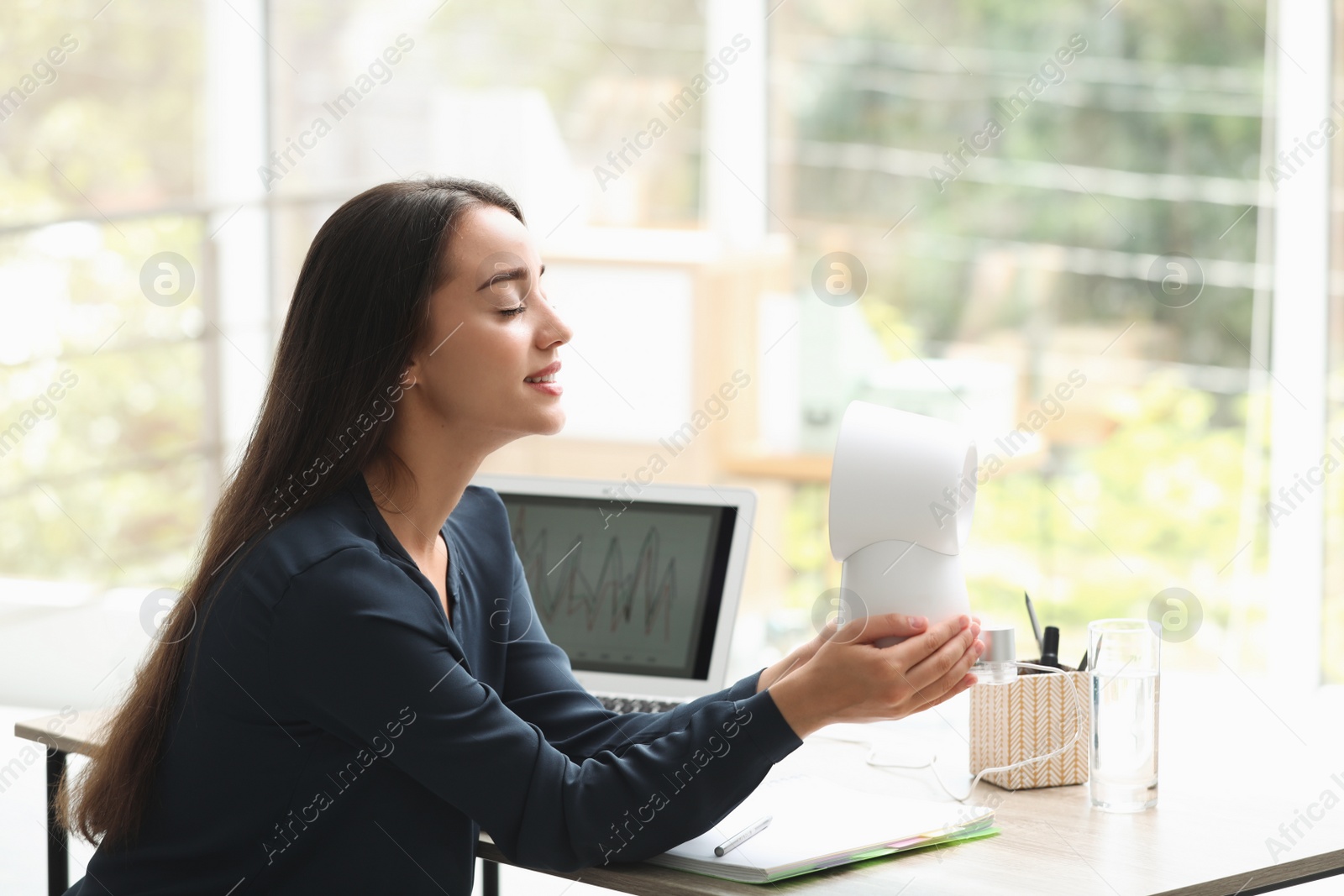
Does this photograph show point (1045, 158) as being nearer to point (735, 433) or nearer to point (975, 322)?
point (975, 322)

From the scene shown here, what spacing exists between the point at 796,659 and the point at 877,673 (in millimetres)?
184

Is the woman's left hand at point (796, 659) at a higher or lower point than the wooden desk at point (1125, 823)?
higher

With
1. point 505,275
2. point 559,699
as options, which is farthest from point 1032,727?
point 505,275

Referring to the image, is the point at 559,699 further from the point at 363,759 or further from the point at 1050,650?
the point at 1050,650

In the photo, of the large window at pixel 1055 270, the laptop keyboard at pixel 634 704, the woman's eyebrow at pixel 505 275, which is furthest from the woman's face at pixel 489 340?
the large window at pixel 1055 270

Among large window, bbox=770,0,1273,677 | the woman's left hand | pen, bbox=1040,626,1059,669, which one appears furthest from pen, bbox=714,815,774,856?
large window, bbox=770,0,1273,677

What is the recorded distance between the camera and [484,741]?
1140 mm

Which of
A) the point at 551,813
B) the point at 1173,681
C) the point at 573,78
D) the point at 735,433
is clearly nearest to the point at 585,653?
the point at 551,813

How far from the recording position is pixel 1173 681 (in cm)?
300

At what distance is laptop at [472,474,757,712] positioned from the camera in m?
1.76

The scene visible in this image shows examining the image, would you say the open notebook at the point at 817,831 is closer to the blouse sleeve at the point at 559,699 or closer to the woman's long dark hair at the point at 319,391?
the blouse sleeve at the point at 559,699

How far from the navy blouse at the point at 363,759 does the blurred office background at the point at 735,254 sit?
2084mm

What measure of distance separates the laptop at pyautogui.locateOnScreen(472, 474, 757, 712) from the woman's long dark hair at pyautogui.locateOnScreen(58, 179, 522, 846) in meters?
0.54

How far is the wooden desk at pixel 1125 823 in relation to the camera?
1.15 metres
